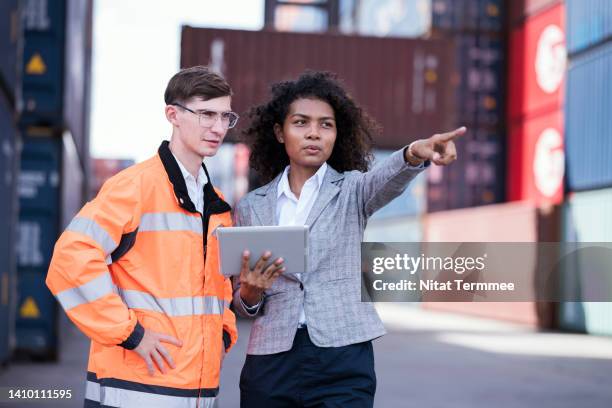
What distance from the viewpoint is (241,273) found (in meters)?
2.67

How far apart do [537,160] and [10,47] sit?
927 inches

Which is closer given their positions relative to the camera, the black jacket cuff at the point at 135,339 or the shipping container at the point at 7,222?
the black jacket cuff at the point at 135,339

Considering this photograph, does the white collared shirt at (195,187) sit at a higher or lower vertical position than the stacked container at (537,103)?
lower

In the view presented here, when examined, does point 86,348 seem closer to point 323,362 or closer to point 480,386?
point 480,386

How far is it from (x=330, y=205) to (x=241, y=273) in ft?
1.47

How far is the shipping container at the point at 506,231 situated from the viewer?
67.0ft

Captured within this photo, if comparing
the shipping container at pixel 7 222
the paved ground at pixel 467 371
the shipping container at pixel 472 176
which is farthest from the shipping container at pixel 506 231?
the shipping container at pixel 7 222

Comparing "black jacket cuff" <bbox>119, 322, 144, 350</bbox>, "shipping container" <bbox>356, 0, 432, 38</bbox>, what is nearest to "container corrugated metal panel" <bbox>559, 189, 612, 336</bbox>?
"shipping container" <bbox>356, 0, 432, 38</bbox>

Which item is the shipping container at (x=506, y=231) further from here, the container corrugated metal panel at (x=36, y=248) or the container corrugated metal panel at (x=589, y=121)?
the container corrugated metal panel at (x=36, y=248)

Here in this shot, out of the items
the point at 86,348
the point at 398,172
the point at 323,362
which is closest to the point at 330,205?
the point at 398,172

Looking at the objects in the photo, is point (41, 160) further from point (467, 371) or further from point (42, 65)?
point (467, 371)

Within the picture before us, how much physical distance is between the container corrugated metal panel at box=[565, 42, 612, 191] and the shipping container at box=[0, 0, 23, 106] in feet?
44.9

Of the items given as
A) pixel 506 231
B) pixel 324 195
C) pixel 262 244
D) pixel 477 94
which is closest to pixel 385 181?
pixel 324 195

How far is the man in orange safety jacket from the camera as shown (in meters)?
2.53
